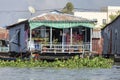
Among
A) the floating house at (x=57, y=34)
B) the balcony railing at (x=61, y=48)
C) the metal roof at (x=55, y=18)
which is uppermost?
the metal roof at (x=55, y=18)

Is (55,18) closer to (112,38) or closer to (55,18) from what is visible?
(55,18)

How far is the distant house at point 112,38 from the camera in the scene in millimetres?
40344

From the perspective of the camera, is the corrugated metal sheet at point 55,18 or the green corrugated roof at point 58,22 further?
the corrugated metal sheet at point 55,18

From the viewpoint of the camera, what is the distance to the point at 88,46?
3478cm

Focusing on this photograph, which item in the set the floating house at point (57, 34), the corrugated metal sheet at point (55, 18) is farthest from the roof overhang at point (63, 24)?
the corrugated metal sheet at point (55, 18)

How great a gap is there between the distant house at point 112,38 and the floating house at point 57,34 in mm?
4595

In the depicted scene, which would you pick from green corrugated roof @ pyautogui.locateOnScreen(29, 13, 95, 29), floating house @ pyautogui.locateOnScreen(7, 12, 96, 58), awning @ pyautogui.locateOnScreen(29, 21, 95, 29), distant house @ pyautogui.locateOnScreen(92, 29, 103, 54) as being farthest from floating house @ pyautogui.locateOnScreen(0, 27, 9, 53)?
awning @ pyautogui.locateOnScreen(29, 21, 95, 29)

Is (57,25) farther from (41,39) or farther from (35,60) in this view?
(35,60)

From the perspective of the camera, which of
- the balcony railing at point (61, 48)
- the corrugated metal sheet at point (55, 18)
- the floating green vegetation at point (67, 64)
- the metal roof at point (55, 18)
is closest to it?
the floating green vegetation at point (67, 64)

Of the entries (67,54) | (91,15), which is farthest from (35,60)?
(91,15)

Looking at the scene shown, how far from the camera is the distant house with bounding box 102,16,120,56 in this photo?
132 ft

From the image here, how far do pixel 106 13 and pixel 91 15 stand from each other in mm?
3724

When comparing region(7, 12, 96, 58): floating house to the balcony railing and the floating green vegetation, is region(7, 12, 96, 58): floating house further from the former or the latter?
the floating green vegetation

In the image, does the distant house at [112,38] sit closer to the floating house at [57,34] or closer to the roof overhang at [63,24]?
the floating house at [57,34]
